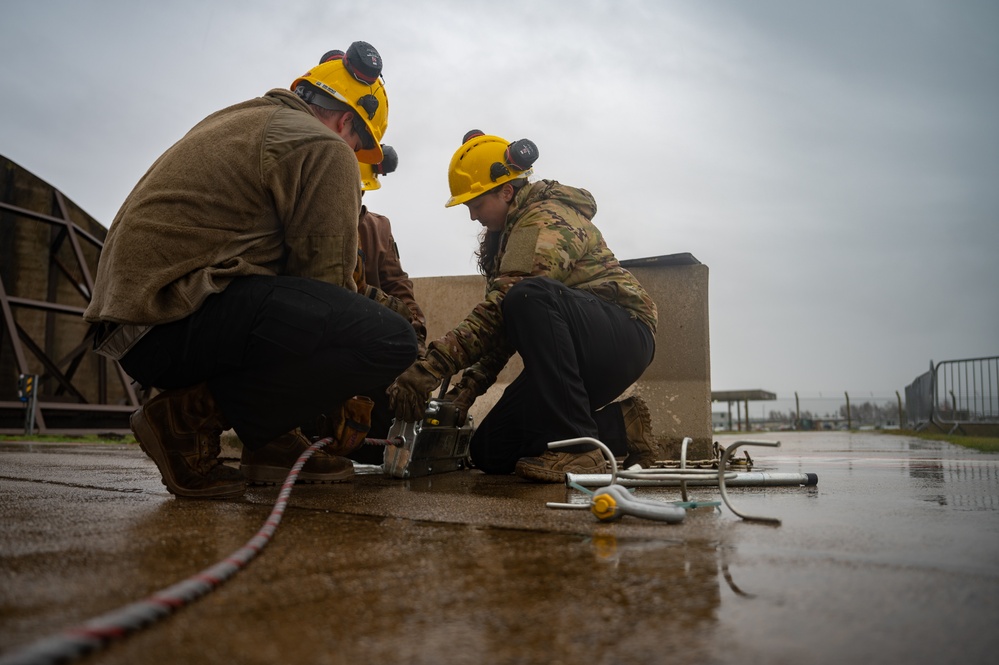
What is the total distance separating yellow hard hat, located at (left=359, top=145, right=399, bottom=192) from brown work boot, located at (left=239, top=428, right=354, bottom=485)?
4.86 ft

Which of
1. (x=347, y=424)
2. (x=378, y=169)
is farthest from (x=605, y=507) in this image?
(x=378, y=169)

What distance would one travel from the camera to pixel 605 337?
3398 mm

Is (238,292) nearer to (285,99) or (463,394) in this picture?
(285,99)

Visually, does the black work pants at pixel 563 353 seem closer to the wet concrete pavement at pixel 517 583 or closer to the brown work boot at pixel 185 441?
the wet concrete pavement at pixel 517 583

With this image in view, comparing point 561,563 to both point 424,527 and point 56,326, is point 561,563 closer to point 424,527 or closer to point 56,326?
point 424,527

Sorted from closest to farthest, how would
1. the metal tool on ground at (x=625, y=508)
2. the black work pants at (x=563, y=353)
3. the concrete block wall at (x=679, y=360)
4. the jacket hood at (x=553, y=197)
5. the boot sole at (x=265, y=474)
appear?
the metal tool on ground at (x=625, y=508) < the boot sole at (x=265, y=474) < the black work pants at (x=563, y=353) < the jacket hood at (x=553, y=197) < the concrete block wall at (x=679, y=360)

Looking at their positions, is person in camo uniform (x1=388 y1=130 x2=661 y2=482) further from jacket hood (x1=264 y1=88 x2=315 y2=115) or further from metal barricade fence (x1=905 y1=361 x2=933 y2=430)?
metal barricade fence (x1=905 y1=361 x2=933 y2=430)

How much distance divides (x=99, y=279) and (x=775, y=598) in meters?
2.31

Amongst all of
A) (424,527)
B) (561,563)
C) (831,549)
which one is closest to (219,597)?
(561,563)

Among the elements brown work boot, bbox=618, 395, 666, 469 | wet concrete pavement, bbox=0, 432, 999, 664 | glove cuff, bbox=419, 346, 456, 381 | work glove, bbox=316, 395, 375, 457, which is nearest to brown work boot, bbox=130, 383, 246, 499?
wet concrete pavement, bbox=0, 432, 999, 664

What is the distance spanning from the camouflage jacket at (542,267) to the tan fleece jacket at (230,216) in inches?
33.1

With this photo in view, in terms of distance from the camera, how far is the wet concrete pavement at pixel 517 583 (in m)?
0.86

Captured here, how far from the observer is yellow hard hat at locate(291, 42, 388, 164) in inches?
123

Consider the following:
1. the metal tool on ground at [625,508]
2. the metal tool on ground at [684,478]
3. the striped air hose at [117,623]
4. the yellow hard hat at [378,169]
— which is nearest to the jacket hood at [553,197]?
the yellow hard hat at [378,169]
